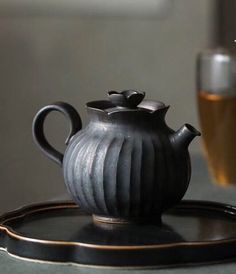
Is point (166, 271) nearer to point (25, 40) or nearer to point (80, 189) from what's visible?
point (80, 189)

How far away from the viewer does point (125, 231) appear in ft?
3.01

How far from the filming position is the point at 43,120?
1.01 metres

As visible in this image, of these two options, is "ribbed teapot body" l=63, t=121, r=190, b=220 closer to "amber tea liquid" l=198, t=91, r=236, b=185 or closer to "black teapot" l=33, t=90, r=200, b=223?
"black teapot" l=33, t=90, r=200, b=223

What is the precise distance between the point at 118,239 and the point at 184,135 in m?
0.14

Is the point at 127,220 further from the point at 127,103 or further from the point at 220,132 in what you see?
the point at 220,132

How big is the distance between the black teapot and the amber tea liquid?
0.51m

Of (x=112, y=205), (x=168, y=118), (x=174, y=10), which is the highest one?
(x=174, y=10)

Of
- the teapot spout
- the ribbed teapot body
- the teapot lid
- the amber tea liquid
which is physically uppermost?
the teapot lid

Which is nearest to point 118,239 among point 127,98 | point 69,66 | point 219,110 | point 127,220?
point 127,220

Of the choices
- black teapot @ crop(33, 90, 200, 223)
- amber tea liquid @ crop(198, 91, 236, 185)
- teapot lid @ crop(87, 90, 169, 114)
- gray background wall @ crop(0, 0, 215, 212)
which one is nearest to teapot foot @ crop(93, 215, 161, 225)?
black teapot @ crop(33, 90, 200, 223)

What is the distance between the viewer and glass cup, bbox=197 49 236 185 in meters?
1.43

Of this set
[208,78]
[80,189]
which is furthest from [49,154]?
[208,78]

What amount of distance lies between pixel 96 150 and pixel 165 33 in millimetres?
1159

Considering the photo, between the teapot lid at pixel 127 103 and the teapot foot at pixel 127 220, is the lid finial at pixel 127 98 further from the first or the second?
the teapot foot at pixel 127 220
